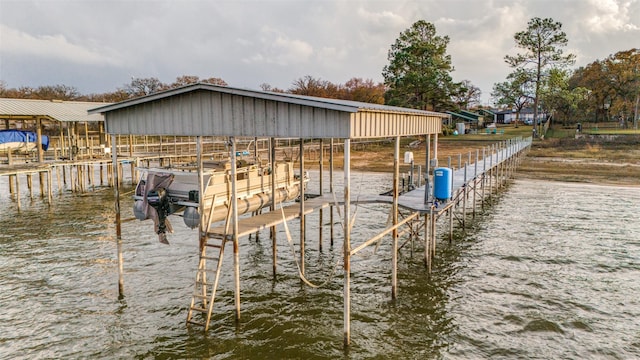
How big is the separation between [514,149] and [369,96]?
37718 mm

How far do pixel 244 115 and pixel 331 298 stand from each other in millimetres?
5704

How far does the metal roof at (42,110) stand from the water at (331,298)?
7578 millimetres

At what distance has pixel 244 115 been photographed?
32.9ft

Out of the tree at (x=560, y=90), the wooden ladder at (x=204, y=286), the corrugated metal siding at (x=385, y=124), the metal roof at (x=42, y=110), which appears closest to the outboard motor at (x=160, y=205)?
the wooden ladder at (x=204, y=286)

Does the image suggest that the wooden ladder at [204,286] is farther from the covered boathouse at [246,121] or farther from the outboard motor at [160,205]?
the outboard motor at [160,205]

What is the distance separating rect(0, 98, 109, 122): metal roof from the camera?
80.8 ft

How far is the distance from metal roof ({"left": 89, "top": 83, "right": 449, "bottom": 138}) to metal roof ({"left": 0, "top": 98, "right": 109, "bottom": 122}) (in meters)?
15.8

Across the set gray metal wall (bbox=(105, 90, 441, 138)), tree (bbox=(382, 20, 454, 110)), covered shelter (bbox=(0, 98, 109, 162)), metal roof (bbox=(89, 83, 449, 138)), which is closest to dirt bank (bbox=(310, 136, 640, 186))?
tree (bbox=(382, 20, 454, 110))

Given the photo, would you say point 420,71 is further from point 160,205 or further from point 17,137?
point 160,205

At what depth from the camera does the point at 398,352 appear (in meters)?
9.73

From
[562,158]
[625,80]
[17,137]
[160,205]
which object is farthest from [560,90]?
[17,137]

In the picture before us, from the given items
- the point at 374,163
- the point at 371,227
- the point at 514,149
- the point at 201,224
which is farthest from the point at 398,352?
the point at 374,163

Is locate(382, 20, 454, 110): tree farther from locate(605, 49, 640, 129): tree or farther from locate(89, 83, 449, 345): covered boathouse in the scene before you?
locate(89, 83, 449, 345): covered boathouse

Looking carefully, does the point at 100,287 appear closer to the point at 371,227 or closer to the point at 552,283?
the point at 371,227
